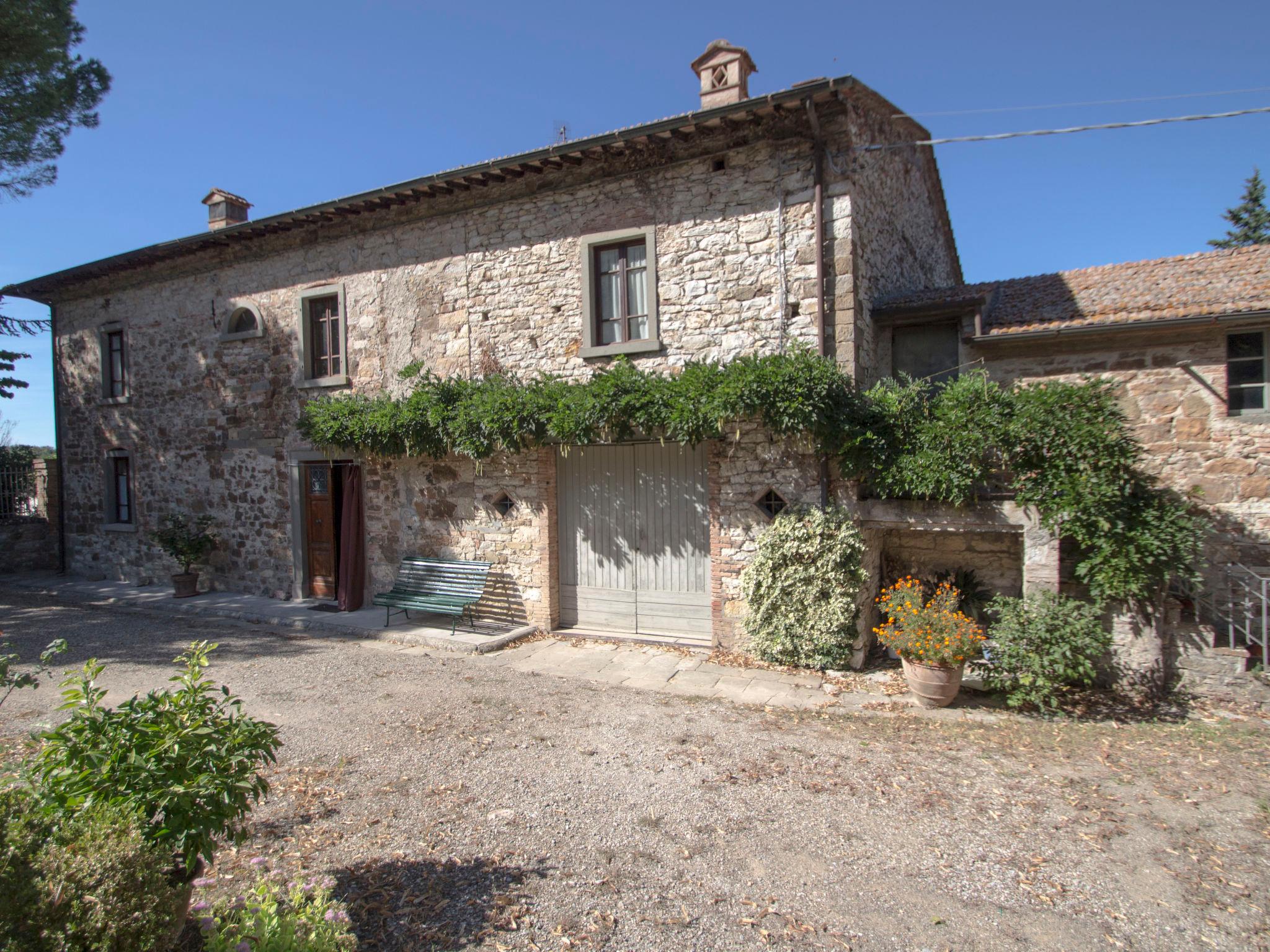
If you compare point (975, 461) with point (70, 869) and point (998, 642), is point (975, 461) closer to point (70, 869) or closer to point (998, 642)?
point (998, 642)

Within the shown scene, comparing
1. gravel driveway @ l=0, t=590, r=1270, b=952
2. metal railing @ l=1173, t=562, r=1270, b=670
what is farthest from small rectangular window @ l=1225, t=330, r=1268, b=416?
gravel driveway @ l=0, t=590, r=1270, b=952

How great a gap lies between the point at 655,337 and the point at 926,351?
338cm

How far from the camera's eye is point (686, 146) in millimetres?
7988

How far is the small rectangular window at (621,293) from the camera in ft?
27.8

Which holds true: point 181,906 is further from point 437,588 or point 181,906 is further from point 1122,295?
point 1122,295

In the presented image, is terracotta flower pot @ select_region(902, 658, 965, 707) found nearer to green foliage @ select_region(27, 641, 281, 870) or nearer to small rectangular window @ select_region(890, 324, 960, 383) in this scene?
small rectangular window @ select_region(890, 324, 960, 383)

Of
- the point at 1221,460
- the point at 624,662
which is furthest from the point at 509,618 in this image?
the point at 1221,460

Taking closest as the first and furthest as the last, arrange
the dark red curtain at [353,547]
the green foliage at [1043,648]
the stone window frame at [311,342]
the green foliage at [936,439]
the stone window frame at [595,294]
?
the green foliage at [1043,648] < the green foliage at [936,439] < the stone window frame at [595,294] < the dark red curtain at [353,547] < the stone window frame at [311,342]

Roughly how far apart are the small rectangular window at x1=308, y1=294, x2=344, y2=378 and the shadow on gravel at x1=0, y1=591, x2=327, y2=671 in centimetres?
398

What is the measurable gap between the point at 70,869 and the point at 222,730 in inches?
27.2

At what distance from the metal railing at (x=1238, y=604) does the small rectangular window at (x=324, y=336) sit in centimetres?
1102

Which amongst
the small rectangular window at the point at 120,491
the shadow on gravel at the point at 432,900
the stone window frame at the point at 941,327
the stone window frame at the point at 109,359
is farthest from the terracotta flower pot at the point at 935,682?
the small rectangular window at the point at 120,491

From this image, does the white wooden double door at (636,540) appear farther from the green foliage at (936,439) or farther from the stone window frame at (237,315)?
the stone window frame at (237,315)

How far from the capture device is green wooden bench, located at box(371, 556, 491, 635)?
9.03 meters
